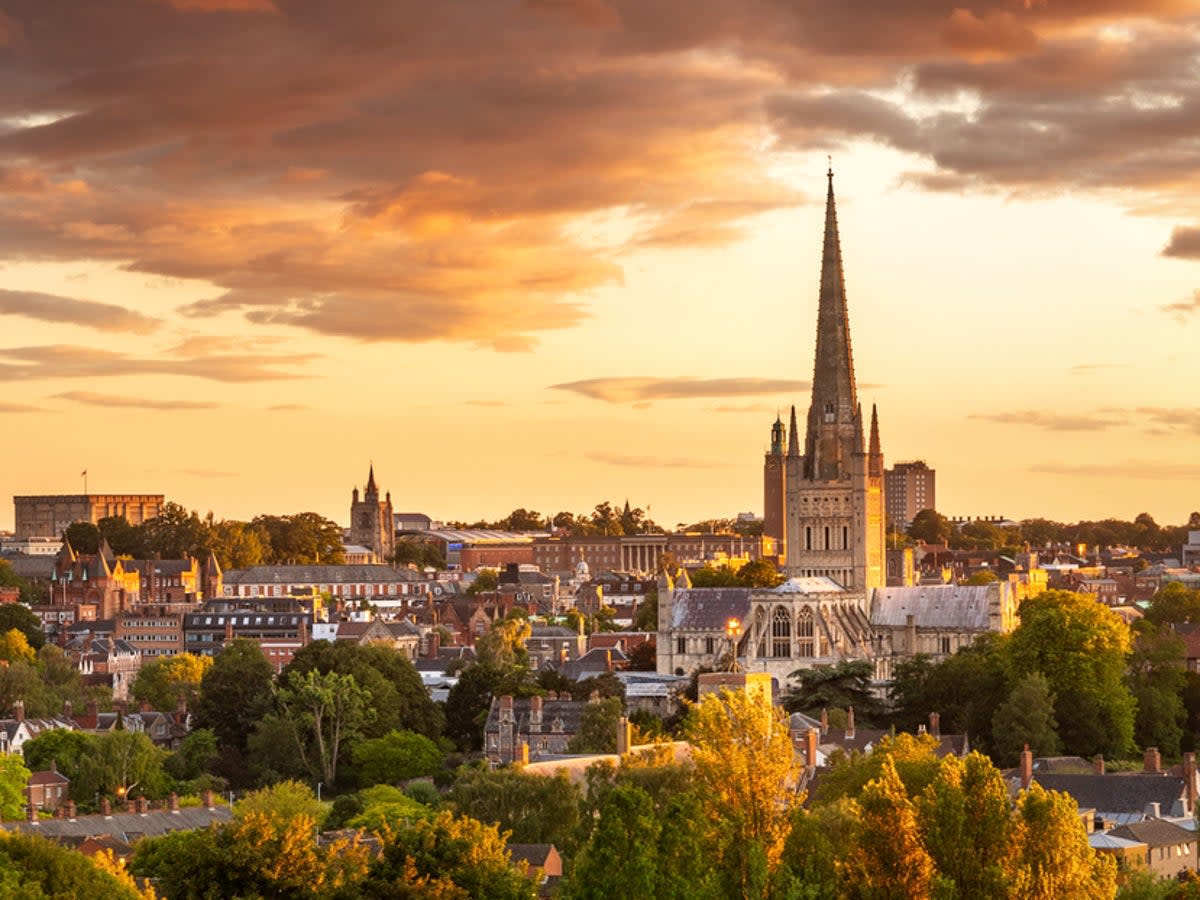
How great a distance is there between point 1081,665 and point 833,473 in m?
41.7

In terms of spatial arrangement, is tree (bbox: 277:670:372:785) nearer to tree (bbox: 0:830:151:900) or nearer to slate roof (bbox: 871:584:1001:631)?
slate roof (bbox: 871:584:1001:631)

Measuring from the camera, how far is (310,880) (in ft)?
198

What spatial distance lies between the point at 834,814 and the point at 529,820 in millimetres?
16573

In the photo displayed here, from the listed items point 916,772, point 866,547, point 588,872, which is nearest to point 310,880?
point 588,872

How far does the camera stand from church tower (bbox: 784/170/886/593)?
151000mm

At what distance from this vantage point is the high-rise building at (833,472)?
151 metres

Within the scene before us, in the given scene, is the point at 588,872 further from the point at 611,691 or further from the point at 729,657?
the point at 729,657

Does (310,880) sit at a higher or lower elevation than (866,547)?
lower

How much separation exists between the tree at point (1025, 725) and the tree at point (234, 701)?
3179 centimetres

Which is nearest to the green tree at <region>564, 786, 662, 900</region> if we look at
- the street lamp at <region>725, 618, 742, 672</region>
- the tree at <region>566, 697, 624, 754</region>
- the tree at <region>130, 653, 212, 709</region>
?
the tree at <region>566, 697, 624, 754</region>

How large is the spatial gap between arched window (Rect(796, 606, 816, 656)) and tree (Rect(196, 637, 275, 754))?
25515mm

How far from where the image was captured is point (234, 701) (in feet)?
391

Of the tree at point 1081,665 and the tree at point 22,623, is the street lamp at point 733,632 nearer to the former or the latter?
the tree at point 1081,665

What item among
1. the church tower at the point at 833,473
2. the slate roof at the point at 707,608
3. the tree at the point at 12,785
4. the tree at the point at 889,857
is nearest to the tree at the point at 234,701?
the tree at the point at 12,785
